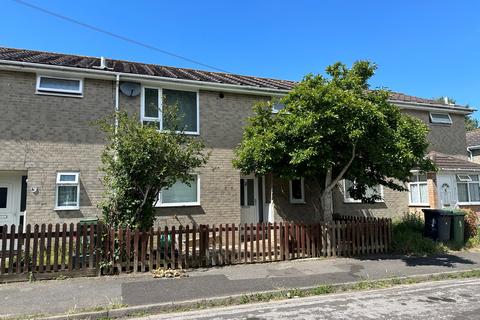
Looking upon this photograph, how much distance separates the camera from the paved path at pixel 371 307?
549 cm

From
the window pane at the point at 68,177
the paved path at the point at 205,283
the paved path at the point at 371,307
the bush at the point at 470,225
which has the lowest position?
the paved path at the point at 371,307

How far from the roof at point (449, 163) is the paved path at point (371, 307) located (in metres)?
8.77

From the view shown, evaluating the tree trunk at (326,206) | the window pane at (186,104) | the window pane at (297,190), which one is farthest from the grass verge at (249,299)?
the window pane at (186,104)

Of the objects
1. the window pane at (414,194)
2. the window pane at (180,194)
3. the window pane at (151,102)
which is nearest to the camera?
the window pane at (180,194)

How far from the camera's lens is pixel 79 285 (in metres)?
7.08

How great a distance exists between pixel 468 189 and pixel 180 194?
473 inches

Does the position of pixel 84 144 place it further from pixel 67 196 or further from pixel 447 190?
pixel 447 190

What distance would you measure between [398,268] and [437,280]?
892 millimetres

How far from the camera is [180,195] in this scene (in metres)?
12.1

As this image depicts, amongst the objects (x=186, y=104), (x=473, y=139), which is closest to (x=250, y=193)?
(x=186, y=104)

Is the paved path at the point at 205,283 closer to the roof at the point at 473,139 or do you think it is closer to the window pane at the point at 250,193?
the window pane at the point at 250,193

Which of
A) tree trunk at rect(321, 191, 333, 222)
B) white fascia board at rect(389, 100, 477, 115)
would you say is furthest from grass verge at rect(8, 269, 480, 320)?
white fascia board at rect(389, 100, 477, 115)

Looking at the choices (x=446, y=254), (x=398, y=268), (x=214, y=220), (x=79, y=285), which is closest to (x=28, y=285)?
(x=79, y=285)

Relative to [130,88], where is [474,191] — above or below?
below
